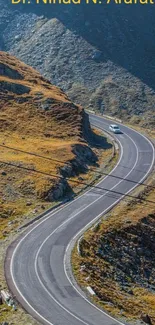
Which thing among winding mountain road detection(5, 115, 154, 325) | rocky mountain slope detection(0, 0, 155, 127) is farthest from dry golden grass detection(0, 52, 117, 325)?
rocky mountain slope detection(0, 0, 155, 127)

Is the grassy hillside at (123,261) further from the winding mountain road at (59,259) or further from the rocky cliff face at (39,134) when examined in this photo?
the rocky cliff face at (39,134)

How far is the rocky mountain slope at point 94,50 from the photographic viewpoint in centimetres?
13500

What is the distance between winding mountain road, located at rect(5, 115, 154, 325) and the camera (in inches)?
1460

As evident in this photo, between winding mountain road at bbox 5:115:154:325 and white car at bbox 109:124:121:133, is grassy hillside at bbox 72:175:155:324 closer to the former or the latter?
winding mountain road at bbox 5:115:154:325

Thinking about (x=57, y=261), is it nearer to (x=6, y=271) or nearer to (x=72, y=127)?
(x=6, y=271)

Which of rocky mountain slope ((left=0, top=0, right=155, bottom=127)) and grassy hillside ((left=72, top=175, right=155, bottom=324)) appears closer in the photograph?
grassy hillside ((left=72, top=175, right=155, bottom=324))

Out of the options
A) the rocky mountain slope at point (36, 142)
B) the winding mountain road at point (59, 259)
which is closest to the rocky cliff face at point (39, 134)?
the rocky mountain slope at point (36, 142)

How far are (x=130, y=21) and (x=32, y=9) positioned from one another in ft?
118

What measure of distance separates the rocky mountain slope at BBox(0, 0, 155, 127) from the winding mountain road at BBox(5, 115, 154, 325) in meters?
59.5

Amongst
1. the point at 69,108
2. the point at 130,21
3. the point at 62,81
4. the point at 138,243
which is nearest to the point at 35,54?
the point at 62,81

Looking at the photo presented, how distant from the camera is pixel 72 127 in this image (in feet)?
293

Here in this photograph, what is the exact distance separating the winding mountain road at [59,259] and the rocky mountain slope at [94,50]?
59497 millimetres

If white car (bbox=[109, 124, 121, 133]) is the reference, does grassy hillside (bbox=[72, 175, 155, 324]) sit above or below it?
below

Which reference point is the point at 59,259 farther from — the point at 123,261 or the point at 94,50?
the point at 94,50
